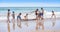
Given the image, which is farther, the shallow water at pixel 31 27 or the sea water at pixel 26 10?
the sea water at pixel 26 10

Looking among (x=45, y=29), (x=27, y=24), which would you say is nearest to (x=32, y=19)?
(x=27, y=24)

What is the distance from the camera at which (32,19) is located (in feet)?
9.49

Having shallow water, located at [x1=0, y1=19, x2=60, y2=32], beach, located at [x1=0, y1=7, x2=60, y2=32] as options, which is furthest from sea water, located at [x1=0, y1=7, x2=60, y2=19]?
shallow water, located at [x1=0, y1=19, x2=60, y2=32]

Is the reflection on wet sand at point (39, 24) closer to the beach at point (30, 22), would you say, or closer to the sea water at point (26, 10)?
the beach at point (30, 22)

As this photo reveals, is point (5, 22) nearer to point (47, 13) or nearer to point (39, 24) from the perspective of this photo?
point (39, 24)

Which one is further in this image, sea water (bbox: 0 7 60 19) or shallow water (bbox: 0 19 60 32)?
sea water (bbox: 0 7 60 19)

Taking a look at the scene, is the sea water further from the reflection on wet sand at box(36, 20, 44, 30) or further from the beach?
the reflection on wet sand at box(36, 20, 44, 30)

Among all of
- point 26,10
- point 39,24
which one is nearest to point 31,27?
point 39,24

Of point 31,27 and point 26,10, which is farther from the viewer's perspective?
point 26,10

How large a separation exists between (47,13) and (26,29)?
1.59 ft

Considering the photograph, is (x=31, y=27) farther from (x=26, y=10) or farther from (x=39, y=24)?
(x=26, y=10)

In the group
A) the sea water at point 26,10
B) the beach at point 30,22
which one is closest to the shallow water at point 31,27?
the beach at point 30,22

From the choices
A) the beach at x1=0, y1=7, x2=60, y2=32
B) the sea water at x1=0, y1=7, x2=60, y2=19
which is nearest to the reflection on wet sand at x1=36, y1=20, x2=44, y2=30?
the beach at x1=0, y1=7, x2=60, y2=32

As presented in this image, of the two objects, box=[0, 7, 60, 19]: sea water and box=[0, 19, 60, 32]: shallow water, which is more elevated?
box=[0, 7, 60, 19]: sea water
